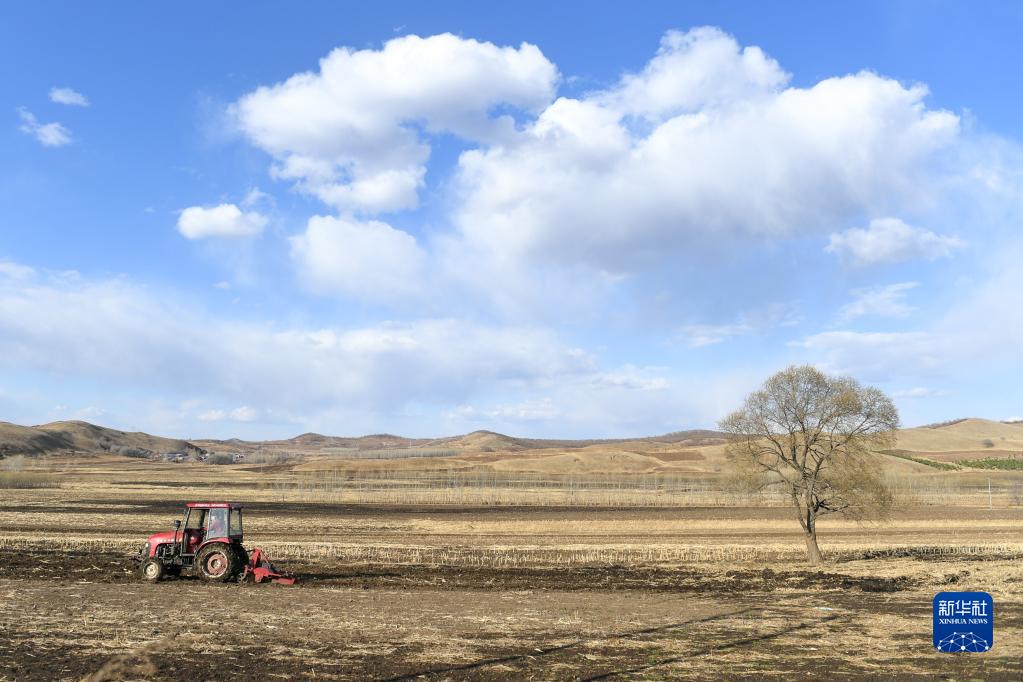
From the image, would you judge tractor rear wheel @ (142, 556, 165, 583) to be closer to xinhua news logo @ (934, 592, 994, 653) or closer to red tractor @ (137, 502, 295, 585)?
red tractor @ (137, 502, 295, 585)

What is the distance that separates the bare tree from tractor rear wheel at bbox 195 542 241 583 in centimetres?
2167

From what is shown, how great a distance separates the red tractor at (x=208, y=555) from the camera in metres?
24.5

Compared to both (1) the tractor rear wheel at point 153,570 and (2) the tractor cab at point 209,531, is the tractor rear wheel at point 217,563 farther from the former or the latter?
(1) the tractor rear wheel at point 153,570

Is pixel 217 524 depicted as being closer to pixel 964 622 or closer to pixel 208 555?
pixel 208 555

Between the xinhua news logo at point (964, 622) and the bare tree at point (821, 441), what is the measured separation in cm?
2496

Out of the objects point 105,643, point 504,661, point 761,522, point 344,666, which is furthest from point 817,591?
point 761,522

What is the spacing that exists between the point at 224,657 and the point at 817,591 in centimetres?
1896

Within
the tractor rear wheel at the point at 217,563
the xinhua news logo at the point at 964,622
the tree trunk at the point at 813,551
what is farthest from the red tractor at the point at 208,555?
the tree trunk at the point at 813,551

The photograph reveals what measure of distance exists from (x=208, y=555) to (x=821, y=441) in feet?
82.0

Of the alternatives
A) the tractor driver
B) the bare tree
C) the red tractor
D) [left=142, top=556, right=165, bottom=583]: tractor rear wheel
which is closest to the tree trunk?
the bare tree

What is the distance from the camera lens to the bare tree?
1252 inches

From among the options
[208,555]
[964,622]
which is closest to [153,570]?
[208,555]

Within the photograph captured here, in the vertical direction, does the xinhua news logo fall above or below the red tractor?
above

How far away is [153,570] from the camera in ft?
80.0
